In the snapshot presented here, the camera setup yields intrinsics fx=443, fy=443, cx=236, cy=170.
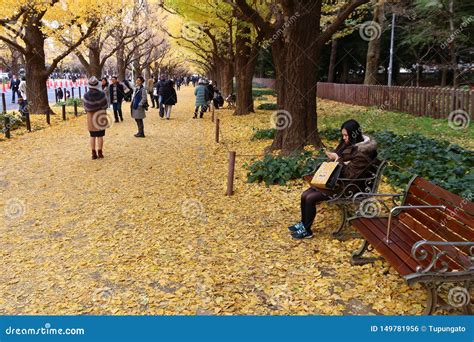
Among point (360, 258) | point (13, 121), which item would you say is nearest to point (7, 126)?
point (13, 121)

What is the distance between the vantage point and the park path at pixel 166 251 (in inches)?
153

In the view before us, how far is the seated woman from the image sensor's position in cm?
512

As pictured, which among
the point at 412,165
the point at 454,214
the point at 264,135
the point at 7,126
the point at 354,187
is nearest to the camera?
the point at 454,214

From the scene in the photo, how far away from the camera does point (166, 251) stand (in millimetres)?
5043

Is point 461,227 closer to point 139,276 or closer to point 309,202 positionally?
point 309,202

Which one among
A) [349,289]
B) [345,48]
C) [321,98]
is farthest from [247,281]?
[345,48]

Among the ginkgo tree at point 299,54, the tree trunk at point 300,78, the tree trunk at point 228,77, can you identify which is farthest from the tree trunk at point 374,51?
the tree trunk at point 300,78

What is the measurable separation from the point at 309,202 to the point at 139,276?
2.05 m

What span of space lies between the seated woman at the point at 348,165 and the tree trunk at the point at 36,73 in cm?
1638

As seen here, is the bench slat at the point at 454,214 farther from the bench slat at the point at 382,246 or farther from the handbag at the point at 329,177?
the handbag at the point at 329,177

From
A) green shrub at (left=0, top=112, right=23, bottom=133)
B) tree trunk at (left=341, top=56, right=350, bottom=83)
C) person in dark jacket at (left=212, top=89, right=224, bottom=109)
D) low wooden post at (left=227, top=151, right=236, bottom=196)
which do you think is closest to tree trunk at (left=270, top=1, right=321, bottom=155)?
low wooden post at (left=227, top=151, right=236, bottom=196)

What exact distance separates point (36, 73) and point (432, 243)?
19.4 metres

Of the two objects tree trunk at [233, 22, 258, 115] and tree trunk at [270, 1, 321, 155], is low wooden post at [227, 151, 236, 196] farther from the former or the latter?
tree trunk at [233, 22, 258, 115]

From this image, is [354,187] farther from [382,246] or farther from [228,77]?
[228,77]
